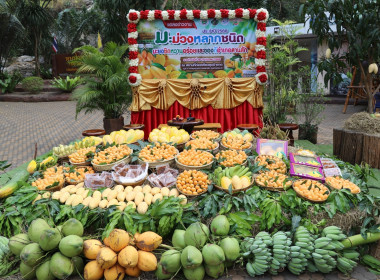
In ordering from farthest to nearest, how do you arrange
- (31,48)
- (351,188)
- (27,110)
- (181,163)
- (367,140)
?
(31,48) < (27,110) < (367,140) < (181,163) < (351,188)

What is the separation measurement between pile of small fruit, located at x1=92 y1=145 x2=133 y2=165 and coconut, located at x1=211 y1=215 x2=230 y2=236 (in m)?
1.95

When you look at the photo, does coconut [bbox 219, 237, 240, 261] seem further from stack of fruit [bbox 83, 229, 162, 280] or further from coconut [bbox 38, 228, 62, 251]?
coconut [bbox 38, 228, 62, 251]

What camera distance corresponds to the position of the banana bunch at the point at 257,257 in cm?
297

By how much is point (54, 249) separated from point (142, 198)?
1.06 m

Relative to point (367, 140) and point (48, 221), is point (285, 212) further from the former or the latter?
point (367, 140)

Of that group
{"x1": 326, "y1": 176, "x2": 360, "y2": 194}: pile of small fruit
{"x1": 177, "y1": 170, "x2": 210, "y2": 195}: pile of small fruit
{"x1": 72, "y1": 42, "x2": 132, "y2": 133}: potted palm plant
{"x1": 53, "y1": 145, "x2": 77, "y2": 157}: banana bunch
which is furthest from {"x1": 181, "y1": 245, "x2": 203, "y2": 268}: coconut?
{"x1": 72, "y1": 42, "x2": 132, "y2": 133}: potted palm plant

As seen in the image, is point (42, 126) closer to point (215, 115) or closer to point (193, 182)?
point (215, 115)

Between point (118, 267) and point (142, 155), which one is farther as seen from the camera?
point (142, 155)

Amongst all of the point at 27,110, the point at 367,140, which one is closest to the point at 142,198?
the point at 367,140

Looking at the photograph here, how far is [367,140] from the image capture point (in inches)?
238

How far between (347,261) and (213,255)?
4.39 feet

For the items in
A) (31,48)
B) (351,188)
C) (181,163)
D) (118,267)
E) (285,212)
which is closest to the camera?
(118,267)

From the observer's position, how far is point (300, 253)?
9.93ft

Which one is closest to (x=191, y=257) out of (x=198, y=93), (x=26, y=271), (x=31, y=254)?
(x=31, y=254)
